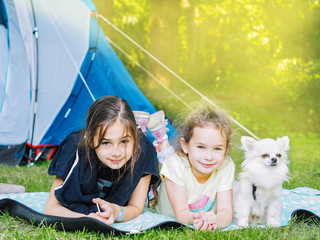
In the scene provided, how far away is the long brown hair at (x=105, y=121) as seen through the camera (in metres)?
1.78

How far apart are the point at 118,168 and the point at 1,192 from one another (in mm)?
1019

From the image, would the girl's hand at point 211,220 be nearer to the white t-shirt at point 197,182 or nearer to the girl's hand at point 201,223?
the girl's hand at point 201,223

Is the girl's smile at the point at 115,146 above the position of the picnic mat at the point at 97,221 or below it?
above

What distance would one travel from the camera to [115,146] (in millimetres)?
1783

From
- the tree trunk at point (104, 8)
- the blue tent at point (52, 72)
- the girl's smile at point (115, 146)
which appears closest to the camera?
the girl's smile at point (115, 146)

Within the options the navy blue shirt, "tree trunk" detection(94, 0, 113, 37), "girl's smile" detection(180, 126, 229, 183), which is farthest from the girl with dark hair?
"tree trunk" detection(94, 0, 113, 37)

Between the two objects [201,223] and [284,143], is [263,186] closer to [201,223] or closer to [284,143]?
[284,143]

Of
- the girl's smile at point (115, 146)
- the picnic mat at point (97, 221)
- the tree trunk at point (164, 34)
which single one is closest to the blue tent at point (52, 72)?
the picnic mat at point (97, 221)

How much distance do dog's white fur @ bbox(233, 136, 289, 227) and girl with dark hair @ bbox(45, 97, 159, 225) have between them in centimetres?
47

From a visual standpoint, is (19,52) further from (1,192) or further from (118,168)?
(118,168)

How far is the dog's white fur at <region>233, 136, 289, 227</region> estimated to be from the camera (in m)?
1.92

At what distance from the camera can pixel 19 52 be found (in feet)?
14.3

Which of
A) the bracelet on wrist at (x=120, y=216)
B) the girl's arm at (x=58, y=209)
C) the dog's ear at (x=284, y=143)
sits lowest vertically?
the girl's arm at (x=58, y=209)

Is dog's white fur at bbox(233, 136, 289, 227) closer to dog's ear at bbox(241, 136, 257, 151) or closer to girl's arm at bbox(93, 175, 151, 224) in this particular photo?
dog's ear at bbox(241, 136, 257, 151)
